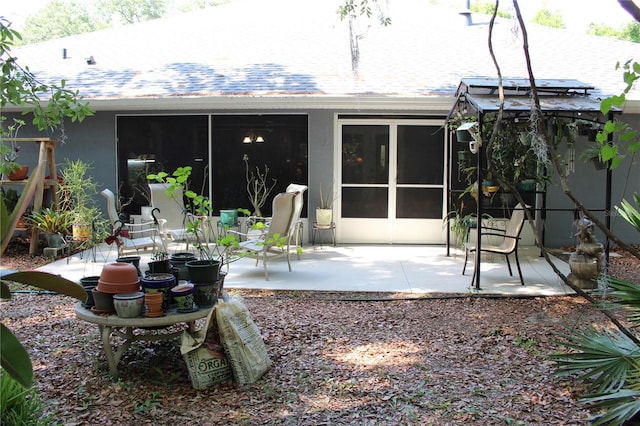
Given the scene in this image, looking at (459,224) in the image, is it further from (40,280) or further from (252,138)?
(40,280)

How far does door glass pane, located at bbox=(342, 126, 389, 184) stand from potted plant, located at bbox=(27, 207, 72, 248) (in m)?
4.43

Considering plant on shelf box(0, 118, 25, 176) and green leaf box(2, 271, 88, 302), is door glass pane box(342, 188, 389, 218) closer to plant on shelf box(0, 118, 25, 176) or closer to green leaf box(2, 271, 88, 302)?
plant on shelf box(0, 118, 25, 176)

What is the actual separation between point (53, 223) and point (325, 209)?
4.12 m

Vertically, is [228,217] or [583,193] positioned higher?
[583,193]

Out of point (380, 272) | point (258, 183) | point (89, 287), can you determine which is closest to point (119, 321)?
point (89, 287)

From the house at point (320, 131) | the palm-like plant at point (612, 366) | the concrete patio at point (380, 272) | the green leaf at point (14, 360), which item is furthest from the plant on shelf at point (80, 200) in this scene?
the palm-like plant at point (612, 366)

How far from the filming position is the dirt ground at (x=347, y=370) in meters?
3.37

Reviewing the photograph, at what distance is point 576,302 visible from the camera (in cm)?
588

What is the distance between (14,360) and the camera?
2012 millimetres

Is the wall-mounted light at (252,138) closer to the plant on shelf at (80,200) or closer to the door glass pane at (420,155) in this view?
the door glass pane at (420,155)

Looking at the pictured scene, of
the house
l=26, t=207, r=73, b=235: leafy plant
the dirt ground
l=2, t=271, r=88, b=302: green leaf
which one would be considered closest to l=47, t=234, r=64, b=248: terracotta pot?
l=26, t=207, r=73, b=235: leafy plant

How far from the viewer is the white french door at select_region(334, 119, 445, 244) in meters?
9.32

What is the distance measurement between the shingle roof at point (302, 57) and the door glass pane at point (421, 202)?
67.6 inches

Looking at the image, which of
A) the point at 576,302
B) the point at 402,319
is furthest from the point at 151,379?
the point at 576,302
